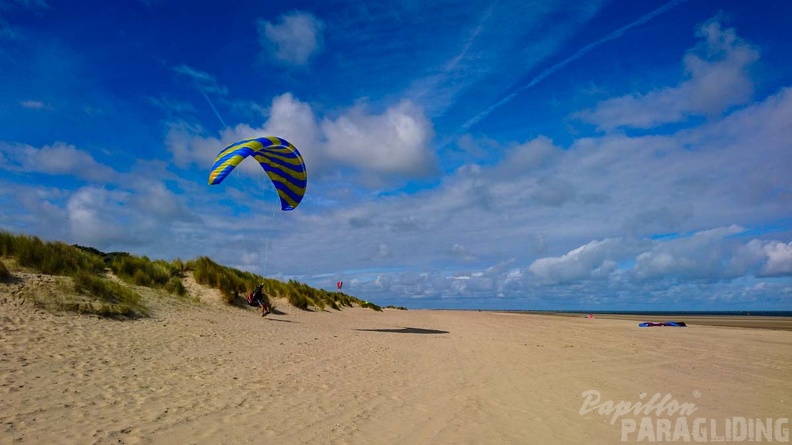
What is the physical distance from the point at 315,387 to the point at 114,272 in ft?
38.6

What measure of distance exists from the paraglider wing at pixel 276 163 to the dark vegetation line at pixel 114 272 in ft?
13.5

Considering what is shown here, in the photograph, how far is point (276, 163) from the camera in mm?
16141

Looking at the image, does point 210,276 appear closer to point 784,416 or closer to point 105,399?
point 105,399

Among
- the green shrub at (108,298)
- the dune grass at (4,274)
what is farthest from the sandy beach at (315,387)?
the dune grass at (4,274)

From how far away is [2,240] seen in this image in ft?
38.2

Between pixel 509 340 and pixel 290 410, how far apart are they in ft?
35.2

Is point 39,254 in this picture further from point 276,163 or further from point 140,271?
point 276,163

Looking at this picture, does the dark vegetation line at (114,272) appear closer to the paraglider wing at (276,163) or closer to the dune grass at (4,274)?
the dune grass at (4,274)

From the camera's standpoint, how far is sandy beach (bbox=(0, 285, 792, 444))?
182 inches

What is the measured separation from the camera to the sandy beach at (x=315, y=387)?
15.1 ft

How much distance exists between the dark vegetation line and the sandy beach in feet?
2.22

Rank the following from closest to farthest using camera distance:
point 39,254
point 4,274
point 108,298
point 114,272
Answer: point 4,274
point 108,298
point 39,254
point 114,272

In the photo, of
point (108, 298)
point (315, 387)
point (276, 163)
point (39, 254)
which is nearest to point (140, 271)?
point (39, 254)

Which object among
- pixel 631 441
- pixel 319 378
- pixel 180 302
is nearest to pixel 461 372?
pixel 319 378
